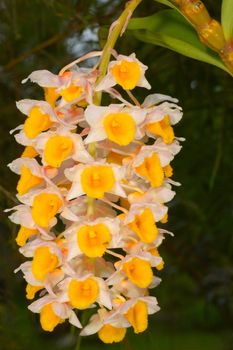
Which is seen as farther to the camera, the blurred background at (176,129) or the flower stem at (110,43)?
the blurred background at (176,129)

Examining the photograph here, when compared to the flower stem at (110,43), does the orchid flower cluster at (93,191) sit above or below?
below

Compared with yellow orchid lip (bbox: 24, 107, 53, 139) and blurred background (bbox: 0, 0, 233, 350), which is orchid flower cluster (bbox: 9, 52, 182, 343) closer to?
yellow orchid lip (bbox: 24, 107, 53, 139)

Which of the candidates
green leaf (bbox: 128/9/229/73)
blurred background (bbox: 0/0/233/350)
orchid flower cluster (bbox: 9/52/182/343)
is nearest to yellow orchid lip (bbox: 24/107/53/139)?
orchid flower cluster (bbox: 9/52/182/343)

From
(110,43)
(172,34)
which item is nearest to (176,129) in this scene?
(172,34)

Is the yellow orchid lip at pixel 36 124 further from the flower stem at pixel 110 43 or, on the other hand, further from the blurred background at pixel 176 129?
the blurred background at pixel 176 129

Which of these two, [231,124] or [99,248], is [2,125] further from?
[99,248]

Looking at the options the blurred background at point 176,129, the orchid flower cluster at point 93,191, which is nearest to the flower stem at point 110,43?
the orchid flower cluster at point 93,191
